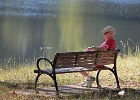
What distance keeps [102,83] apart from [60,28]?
16.9 metres

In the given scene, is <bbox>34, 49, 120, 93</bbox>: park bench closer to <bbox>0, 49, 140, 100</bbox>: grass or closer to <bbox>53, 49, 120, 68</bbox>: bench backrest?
<bbox>53, 49, 120, 68</bbox>: bench backrest

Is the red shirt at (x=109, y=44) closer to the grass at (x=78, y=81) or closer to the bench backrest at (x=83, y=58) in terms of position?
the bench backrest at (x=83, y=58)

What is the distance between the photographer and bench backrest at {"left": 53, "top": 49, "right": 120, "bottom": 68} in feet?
15.4

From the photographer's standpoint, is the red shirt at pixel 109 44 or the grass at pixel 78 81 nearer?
the grass at pixel 78 81

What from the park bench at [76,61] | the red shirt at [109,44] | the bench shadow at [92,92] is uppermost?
the red shirt at [109,44]

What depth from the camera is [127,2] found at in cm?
4916

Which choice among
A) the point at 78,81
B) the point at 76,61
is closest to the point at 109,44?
the point at 76,61

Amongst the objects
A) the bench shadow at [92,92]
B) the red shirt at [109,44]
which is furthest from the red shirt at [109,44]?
the bench shadow at [92,92]

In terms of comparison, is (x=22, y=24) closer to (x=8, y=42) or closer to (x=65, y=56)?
(x=8, y=42)

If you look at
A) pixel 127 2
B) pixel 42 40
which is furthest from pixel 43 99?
pixel 127 2

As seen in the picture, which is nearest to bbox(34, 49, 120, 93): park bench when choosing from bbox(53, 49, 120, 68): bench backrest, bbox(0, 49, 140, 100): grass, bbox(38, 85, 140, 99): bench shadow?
bbox(53, 49, 120, 68): bench backrest

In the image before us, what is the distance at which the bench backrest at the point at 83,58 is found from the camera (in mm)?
4707

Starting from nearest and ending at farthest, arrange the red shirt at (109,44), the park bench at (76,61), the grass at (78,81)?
the grass at (78,81)
the park bench at (76,61)
the red shirt at (109,44)

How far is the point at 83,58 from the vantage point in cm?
493
